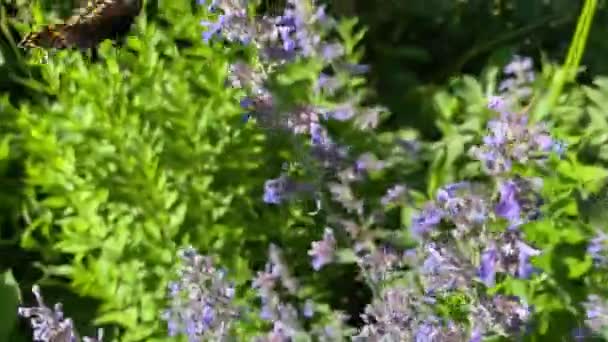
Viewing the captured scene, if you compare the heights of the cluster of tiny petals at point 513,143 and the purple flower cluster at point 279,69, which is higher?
the purple flower cluster at point 279,69

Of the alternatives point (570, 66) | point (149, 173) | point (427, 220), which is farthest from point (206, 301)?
point (570, 66)

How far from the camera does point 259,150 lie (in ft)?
8.03

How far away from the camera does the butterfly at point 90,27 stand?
2756 mm

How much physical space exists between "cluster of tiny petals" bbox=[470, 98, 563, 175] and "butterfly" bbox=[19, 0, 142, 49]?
148 cm

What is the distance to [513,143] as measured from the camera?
1.55 meters

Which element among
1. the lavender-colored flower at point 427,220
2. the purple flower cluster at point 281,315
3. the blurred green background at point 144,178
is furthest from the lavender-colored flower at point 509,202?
the blurred green background at point 144,178

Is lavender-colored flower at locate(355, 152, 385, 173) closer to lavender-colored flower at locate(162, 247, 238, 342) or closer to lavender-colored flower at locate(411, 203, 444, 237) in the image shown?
lavender-colored flower at locate(411, 203, 444, 237)

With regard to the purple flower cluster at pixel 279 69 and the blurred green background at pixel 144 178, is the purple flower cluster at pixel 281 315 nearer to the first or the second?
the purple flower cluster at pixel 279 69

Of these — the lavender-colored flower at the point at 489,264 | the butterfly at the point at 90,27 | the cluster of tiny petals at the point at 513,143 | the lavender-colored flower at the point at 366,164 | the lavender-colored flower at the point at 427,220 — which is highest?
the butterfly at the point at 90,27

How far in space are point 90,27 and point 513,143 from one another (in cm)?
156

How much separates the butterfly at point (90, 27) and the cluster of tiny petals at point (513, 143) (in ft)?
4.87

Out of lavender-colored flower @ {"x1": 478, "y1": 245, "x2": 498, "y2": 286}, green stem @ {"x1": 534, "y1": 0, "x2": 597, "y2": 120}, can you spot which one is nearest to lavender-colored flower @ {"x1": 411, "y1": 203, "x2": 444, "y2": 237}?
lavender-colored flower @ {"x1": 478, "y1": 245, "x2": 498, "y2": 286}

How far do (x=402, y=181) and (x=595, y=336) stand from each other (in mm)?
677

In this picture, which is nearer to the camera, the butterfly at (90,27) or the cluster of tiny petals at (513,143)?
the cluster of tiny petals at (513,143)
